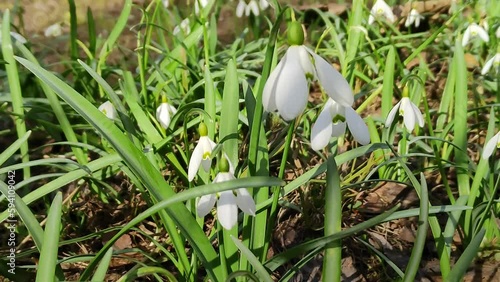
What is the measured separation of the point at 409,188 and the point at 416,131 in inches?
12.4

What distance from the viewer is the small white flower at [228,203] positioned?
1255 mm

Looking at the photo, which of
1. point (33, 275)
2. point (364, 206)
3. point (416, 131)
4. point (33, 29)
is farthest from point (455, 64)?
point (33, 29)

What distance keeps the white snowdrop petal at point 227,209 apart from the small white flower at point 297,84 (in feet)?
0.76

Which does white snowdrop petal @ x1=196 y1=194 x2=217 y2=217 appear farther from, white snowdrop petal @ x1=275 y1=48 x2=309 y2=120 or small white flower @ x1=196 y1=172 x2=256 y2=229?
white snowdrop petal @ x1=275 y1=48 x2=309 y2=120

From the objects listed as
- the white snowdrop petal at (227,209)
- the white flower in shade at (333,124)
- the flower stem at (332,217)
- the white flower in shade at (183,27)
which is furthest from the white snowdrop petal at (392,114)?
the white flower in shade at (183,27)

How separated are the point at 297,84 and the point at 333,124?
1.00 ft

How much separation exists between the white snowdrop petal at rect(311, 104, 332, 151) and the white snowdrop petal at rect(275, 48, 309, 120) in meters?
0.23

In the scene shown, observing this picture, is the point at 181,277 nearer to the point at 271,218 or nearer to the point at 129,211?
the point at 271,218

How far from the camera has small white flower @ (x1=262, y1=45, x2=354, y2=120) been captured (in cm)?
109

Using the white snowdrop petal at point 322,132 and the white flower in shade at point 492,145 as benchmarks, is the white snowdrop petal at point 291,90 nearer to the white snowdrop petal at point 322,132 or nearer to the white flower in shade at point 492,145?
the white snowdrop petal at point 322,132

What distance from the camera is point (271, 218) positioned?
154cm

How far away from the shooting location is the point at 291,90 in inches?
43.1

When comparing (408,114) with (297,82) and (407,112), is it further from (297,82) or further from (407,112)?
(297,82)

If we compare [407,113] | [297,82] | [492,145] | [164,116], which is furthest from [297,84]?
[164,116]
